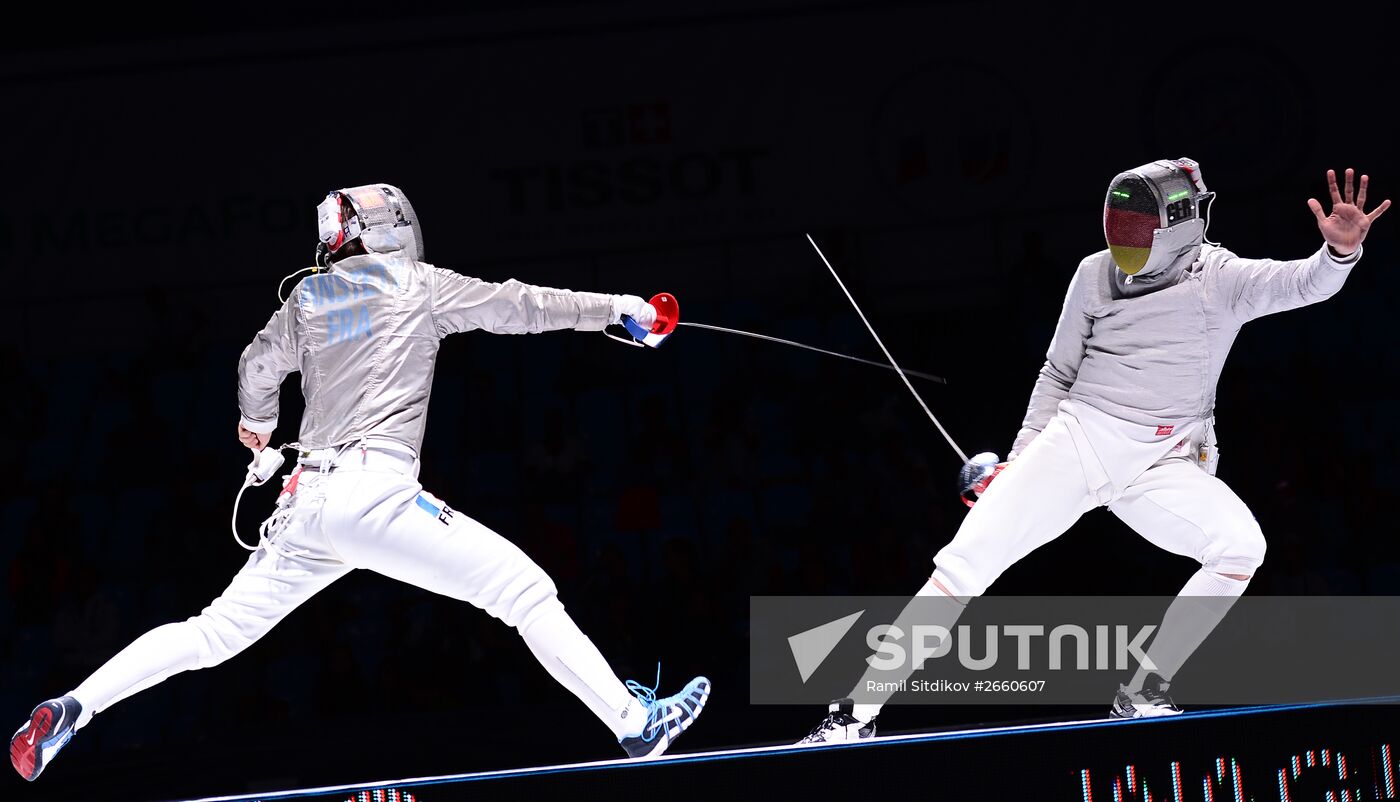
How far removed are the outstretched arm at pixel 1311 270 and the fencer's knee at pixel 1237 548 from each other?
501 mm

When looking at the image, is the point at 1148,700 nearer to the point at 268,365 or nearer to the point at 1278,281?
the point at 1278,281

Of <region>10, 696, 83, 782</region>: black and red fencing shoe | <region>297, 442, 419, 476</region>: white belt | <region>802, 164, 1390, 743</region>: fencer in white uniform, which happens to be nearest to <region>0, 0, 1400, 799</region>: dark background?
<region>802, 164, 1390, 743</region>: fencer in white uniform

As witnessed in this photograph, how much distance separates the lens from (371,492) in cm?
302

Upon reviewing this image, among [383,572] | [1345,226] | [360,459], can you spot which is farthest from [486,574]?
[1345,226]

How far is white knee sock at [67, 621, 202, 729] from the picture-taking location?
295cm

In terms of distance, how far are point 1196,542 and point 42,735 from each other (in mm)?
2636

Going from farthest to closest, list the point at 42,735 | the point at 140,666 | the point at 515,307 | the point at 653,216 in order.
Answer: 1. the point at 653,216
2. the point at 515,307
3. the point at 140,666
4. the point at 42,735

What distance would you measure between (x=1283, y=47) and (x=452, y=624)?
17.8 ft

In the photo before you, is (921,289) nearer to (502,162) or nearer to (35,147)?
(502,162)

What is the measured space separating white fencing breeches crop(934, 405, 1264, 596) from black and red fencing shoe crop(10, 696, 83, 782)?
1964 mm

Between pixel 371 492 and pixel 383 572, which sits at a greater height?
pixel 371 492

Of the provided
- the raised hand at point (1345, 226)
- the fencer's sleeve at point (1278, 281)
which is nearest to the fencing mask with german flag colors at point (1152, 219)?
the fencer's sleeve at point (1278, 281)

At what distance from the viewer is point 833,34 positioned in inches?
293

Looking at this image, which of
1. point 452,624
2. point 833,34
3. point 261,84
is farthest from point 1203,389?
point 261,84
